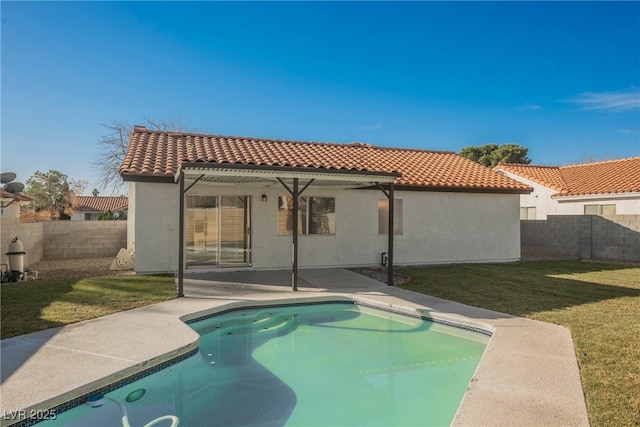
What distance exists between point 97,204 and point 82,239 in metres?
44.5

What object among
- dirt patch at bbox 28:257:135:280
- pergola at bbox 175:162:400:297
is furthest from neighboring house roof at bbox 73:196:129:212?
pergola at bbox 175:162:400:297

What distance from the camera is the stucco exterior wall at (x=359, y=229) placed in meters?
13.2

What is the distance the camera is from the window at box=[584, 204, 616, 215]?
20031 millimetres

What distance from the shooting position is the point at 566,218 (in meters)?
20.2

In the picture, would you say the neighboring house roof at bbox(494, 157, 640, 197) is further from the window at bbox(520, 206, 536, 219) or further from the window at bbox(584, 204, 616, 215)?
the window at bbox(520, 206, 536, 219)

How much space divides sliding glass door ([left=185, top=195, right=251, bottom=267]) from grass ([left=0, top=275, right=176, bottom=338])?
1.92 m

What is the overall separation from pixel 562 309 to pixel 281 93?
1971 centimetres

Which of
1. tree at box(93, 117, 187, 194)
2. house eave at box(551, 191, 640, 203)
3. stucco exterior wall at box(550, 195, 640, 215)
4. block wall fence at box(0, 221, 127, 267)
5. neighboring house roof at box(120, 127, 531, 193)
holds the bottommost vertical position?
block wall fence at box(0, 221, 127, 267)

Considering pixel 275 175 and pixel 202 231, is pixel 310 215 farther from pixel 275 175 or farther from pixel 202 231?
pixel 275 175

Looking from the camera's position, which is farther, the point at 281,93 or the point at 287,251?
the point at 281,93

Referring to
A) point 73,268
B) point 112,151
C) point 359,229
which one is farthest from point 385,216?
point 112,151

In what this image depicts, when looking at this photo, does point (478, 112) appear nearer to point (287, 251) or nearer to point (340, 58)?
point (340, 58)

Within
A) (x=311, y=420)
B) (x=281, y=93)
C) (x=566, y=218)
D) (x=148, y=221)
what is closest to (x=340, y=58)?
(x=281, y=93)

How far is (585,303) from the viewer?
9523 millimetres
